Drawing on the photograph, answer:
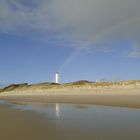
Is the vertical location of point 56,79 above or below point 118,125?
above

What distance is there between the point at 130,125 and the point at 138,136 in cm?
178

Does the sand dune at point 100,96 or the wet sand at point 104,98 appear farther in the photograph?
the sand dune at point 100,96

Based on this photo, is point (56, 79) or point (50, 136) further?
point (56, 79)

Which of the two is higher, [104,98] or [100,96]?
[100,96]

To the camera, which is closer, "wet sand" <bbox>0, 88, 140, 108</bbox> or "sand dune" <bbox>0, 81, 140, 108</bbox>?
"wet sand" <bbox>0, 88, 140, 108</bbox>

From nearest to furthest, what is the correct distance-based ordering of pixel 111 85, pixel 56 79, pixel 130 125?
1. pixel 130 125
2. pixel 111 85
3. pixel 56 79

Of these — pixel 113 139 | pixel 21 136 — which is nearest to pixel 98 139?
pixel 113 139

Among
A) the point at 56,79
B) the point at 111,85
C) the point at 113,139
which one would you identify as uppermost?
the point at 56,79

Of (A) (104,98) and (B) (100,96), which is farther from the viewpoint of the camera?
(B) (100,96)

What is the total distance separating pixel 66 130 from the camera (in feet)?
26.2

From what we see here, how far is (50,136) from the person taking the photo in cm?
715

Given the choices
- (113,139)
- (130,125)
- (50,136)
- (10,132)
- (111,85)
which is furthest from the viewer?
(111,85)

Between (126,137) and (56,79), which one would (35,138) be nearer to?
(126,137)

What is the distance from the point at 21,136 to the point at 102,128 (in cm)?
252
